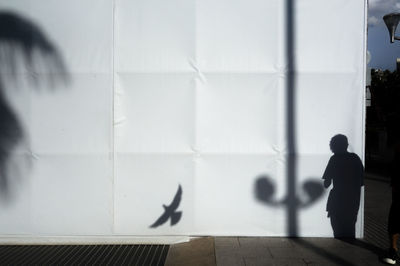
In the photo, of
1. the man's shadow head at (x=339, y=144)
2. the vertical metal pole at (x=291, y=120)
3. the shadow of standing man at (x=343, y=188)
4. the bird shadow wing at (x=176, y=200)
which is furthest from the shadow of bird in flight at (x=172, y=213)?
the man's shadow head at (x=339, y=144)

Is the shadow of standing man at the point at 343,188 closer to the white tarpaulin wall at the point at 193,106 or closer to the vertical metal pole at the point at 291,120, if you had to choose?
the white tarpaulin wall at the point at 193,106

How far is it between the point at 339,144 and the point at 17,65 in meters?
5.37

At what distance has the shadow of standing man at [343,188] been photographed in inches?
215

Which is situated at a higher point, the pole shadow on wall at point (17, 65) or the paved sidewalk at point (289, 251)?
the pole shadow on wall at point (17, 65)

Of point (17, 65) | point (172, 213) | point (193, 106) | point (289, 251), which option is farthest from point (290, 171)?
point (17, 65)

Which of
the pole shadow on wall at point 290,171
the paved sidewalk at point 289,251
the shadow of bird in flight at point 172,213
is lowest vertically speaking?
the paved sidewalk at point 289,251

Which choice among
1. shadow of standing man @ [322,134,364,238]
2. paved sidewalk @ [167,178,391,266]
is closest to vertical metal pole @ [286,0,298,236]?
paved sidewalk @ [167,178,391,266]

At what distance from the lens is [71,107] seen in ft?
18.0

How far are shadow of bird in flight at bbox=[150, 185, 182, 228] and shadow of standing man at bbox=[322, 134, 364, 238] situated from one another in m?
2.38

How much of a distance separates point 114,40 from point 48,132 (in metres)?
1.84

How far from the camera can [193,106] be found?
17.8 feet

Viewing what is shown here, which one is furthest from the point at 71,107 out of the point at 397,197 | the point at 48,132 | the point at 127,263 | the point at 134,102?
the point at 397,197

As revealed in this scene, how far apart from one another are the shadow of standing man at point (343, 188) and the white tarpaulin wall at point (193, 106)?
0.41 feet

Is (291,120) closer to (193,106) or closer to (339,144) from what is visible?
(339,144)
